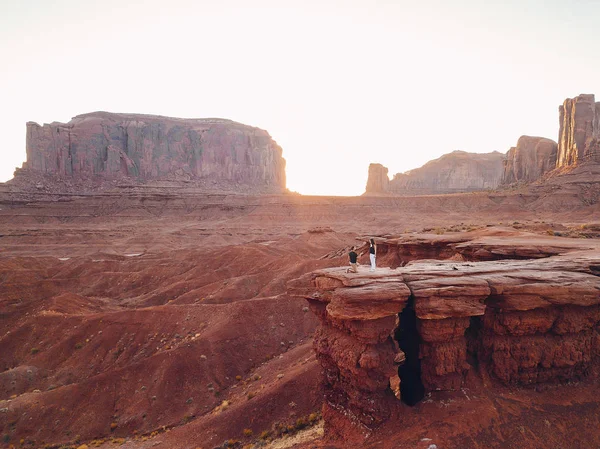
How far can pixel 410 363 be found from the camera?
1054 centimetres

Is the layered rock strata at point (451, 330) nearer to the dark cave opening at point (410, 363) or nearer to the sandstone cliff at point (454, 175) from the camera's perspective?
the dark cave opening at point (410, 363)

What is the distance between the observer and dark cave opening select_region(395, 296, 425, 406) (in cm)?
1017

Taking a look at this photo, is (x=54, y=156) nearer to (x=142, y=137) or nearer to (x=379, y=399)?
(x=142, y=137)

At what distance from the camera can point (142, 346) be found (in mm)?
20312

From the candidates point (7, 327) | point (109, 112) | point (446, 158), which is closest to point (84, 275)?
point (7, 327)

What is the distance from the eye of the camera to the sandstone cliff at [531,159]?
75.0 metres

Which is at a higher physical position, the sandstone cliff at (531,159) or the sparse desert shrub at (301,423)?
the sandstone cliff at (531,159)

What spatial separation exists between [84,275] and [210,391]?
29.4 meters

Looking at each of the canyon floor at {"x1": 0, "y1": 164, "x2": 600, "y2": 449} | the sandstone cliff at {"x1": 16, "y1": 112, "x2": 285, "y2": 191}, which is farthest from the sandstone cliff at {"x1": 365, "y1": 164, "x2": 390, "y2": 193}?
the canyon floor at {"x1": 0, "y1": 164, "x2": 600, "y2": 449}

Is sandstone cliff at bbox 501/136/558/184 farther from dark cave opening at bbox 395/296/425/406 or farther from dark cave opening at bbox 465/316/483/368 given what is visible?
dark cave opening at bbox 395/296/425/406

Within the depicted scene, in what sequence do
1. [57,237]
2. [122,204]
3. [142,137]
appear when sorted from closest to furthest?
[57,237] < [122,204] < [142,137]

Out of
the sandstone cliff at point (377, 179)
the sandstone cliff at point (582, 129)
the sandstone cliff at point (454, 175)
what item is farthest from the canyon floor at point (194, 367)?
the sandstone cliff at point (454, 175)

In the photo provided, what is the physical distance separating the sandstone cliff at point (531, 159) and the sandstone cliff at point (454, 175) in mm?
49991

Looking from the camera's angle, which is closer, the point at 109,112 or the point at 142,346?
the point at 142,346
